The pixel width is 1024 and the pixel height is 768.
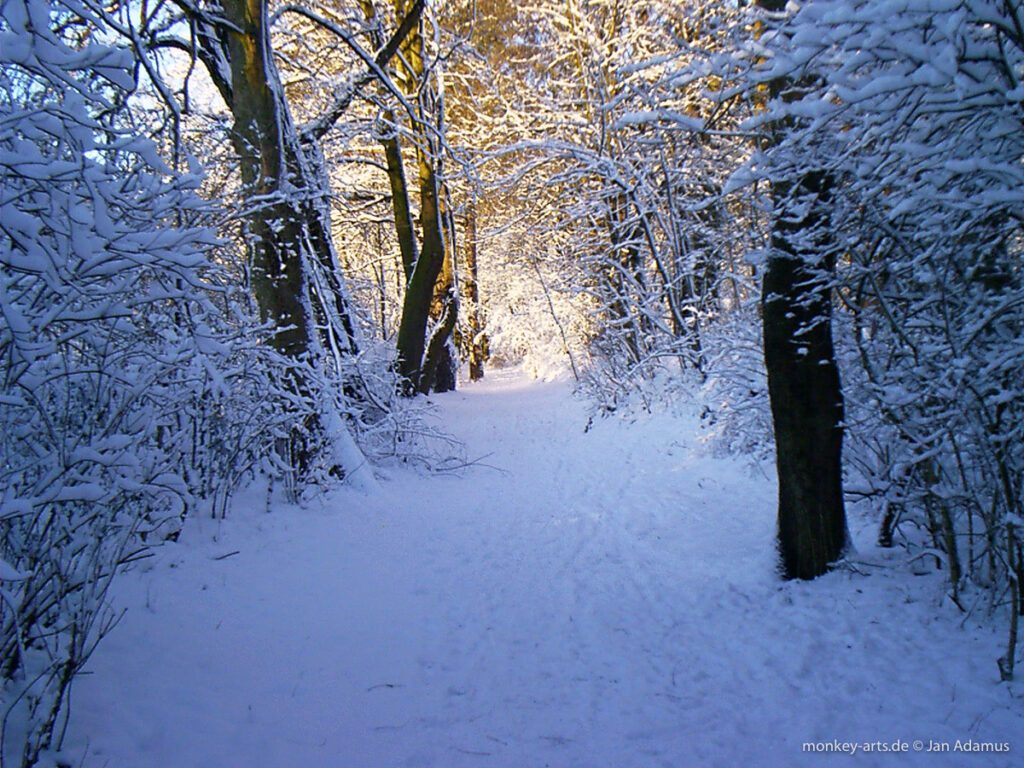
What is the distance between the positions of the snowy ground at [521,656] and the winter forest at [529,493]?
20 millimetres

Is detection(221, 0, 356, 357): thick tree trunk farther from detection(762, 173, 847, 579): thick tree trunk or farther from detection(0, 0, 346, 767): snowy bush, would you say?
detection(762, 173, 847, 579): thick tree trunk

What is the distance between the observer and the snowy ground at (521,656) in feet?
7.36

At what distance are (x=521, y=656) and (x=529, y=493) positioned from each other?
3469 mm

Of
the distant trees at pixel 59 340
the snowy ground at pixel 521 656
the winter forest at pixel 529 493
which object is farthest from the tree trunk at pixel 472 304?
the distant trees at pixel 59 340

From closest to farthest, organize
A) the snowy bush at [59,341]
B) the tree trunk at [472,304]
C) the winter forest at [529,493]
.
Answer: the snowy bush at [59,341], the winter forest at [529,493], the tree trunk at [472,304]

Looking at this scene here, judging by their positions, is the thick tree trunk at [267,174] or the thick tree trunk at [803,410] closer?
the thick tree trunk at [803,410]

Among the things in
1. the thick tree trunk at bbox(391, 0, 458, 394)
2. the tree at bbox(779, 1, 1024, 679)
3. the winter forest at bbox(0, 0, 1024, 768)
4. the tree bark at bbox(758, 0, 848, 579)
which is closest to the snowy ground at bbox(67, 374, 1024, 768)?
the winter forest at bbox(0, 0, 1024, 768)

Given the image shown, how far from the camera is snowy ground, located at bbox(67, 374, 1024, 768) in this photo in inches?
88.4

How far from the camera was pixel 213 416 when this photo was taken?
13.8ft

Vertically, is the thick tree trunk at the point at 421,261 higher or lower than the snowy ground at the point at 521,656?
higher

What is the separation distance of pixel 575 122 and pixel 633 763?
9.85 meters

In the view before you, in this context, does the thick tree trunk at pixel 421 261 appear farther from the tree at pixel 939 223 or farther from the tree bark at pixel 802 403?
the tree at pixel 939 223

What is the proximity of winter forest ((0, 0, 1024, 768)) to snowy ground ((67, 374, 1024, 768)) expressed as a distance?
20 millimetres

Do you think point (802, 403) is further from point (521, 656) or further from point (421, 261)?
point (421, 261)
